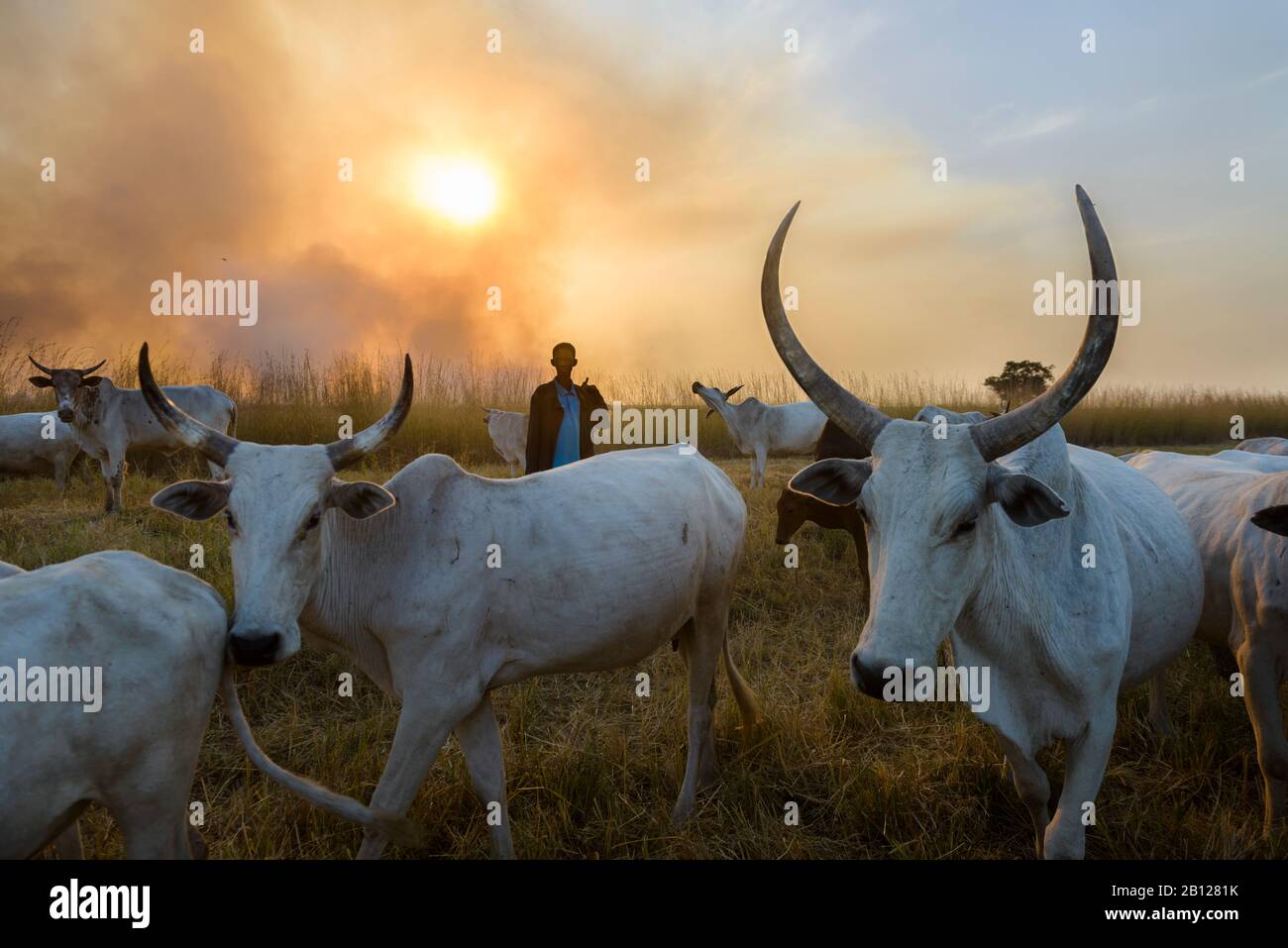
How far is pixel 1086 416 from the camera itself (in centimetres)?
2594

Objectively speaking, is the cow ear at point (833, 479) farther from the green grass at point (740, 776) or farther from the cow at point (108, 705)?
the cow at point (108, 705)

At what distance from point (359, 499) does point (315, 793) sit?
105 centimetres

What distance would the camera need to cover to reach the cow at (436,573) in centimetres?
283

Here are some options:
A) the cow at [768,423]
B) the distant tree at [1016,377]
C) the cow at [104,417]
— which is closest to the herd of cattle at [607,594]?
the cow at [104,417]

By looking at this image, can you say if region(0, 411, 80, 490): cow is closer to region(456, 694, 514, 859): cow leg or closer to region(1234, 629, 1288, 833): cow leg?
region(456, 694, 514, 859): cow leg

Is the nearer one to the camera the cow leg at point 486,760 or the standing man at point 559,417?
the cow leg at point 486,760

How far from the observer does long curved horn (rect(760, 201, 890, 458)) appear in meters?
2.75

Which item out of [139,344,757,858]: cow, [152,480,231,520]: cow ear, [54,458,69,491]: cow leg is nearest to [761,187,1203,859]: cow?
[139,344,757,858]: cow

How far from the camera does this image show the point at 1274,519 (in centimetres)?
308

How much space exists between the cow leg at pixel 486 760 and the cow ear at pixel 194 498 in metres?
1.32

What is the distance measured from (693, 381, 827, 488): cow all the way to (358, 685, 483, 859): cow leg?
13.7 m

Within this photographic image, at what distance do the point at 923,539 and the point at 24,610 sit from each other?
262 centimetres

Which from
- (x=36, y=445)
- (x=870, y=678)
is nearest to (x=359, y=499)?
(x=870, y=678)

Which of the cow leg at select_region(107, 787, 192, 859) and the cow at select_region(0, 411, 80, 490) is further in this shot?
the cow at select_region(0, 411, 80, 490)
